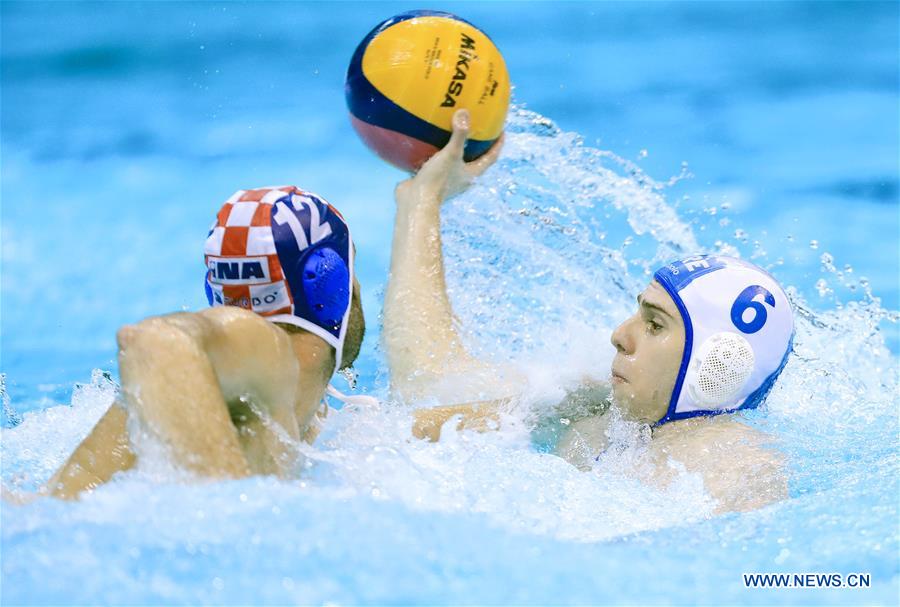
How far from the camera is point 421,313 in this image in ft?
11.6

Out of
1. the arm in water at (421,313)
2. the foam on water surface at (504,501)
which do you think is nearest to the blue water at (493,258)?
the foam on water surface at (504,501)

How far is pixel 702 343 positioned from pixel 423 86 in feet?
3.57

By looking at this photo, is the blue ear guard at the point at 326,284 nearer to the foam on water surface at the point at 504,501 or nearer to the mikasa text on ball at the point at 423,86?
the foam on water surface at the point at 504,501

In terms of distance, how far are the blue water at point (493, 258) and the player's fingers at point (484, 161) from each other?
0.17 metres

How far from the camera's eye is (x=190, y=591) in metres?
1.98

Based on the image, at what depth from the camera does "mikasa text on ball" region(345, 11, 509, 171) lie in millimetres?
3250

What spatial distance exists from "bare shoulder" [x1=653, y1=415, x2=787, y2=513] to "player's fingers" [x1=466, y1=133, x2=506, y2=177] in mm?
942

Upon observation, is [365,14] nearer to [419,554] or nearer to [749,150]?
[749,150]

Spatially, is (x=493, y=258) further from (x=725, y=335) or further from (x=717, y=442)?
(x=717, y=442)

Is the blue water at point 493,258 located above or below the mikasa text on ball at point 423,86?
below

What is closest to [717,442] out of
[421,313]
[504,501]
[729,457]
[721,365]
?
[729,457]

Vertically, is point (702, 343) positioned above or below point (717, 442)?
above

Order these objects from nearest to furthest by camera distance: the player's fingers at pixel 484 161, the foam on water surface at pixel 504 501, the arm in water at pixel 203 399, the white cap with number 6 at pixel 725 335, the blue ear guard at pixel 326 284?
1. the arm in water at pixel 203 399
2. the foam on water surface at pixel 504 501
3. the blue ear guard at pixel 326 284
4. the white cap with number 6 at pixel 725 335
5. the player's fingers at pixel 484 161
